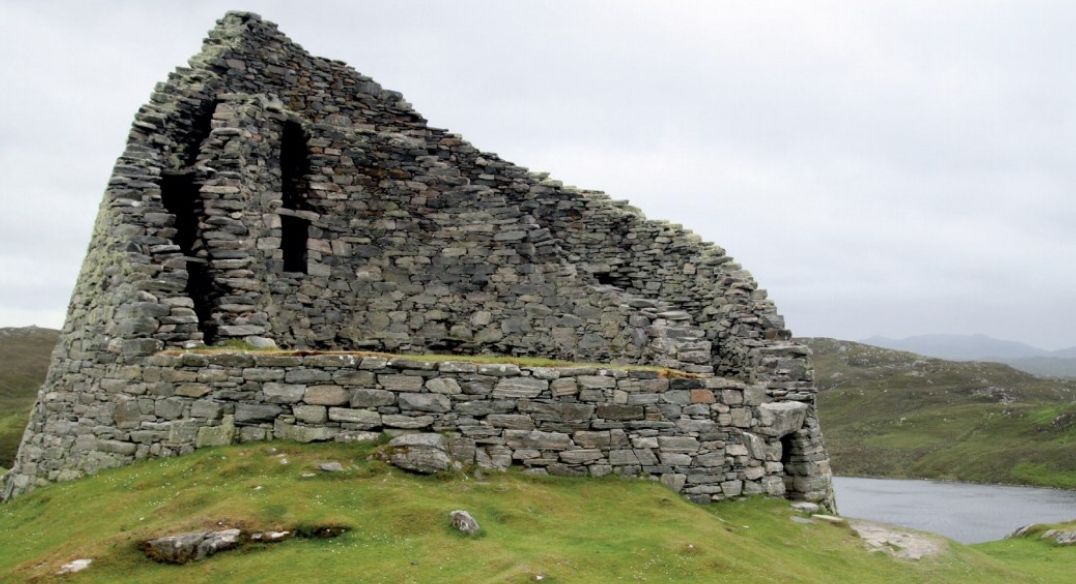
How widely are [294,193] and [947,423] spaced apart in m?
77.7

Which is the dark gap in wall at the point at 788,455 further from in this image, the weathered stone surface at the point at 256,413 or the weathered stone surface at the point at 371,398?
the weathered stone surface at the point at 256,413

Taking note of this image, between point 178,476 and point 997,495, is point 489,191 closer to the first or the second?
point 178,476

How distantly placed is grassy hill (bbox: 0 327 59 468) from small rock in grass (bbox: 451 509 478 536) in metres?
27.3

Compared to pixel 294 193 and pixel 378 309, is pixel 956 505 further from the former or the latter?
pixel 294 193

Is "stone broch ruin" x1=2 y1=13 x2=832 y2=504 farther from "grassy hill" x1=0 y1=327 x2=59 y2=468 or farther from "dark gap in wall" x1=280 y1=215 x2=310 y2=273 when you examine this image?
"grassy hill" x1=0 y1=327 x2=59 y2=468

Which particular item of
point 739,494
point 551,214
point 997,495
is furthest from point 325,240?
point 997,495

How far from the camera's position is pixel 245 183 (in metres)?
18.9

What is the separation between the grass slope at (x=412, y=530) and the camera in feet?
32.9

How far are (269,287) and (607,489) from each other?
1027 cm

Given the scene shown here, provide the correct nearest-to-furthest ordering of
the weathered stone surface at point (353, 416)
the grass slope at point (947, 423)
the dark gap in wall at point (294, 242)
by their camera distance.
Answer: the weathered stone surface at point (353, 416), the dark gap in wall at point (294, 242), the grass slope at point (947, 423)

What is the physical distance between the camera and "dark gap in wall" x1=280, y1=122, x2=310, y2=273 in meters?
20.9

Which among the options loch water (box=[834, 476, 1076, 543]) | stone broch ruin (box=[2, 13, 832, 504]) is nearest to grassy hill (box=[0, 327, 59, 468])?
stone broch ruin (box=[2, 13, 832, 504])

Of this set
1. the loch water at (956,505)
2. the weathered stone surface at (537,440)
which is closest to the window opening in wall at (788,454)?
the weathered stone surface at (537,440)

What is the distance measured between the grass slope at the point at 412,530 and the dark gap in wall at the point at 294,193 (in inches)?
314
